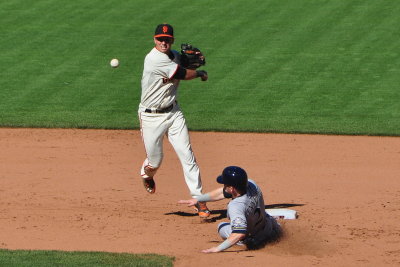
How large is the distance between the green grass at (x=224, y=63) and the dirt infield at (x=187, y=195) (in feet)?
3.11

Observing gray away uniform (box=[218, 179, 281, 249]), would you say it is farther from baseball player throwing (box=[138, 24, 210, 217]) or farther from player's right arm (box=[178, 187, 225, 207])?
baseball player throwing (box=[138, 24, 210, 217])

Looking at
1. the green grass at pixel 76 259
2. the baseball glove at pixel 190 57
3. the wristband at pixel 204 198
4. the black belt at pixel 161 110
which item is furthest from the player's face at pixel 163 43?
the green grass at pixel 76 259

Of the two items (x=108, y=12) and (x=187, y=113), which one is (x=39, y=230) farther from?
(x=108, y=12)

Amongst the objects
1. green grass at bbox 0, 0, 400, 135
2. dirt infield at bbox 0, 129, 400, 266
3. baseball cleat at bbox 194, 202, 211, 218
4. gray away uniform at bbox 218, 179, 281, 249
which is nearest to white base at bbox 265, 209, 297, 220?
dirt infield at bbox 0, 129, 400, 266

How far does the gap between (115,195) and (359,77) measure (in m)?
7.67

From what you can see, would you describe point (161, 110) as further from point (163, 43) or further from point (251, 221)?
point (251, 221)

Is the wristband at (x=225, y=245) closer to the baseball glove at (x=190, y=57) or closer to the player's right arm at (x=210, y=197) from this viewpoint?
the player's right arm at (x=210, y=197)

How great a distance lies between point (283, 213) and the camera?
37.6 ft

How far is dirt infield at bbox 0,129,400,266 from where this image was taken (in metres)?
10.4

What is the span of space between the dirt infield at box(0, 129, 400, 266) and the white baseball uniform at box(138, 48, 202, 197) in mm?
685

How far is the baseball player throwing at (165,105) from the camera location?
445 inches

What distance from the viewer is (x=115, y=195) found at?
41.2 ft

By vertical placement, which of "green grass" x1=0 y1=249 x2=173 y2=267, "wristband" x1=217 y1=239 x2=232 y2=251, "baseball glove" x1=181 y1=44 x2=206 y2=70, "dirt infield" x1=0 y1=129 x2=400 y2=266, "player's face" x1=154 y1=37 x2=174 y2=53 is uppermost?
"player's face" x1=154 y1=37 x2=174 y2=53

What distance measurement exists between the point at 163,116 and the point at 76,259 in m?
2.50
